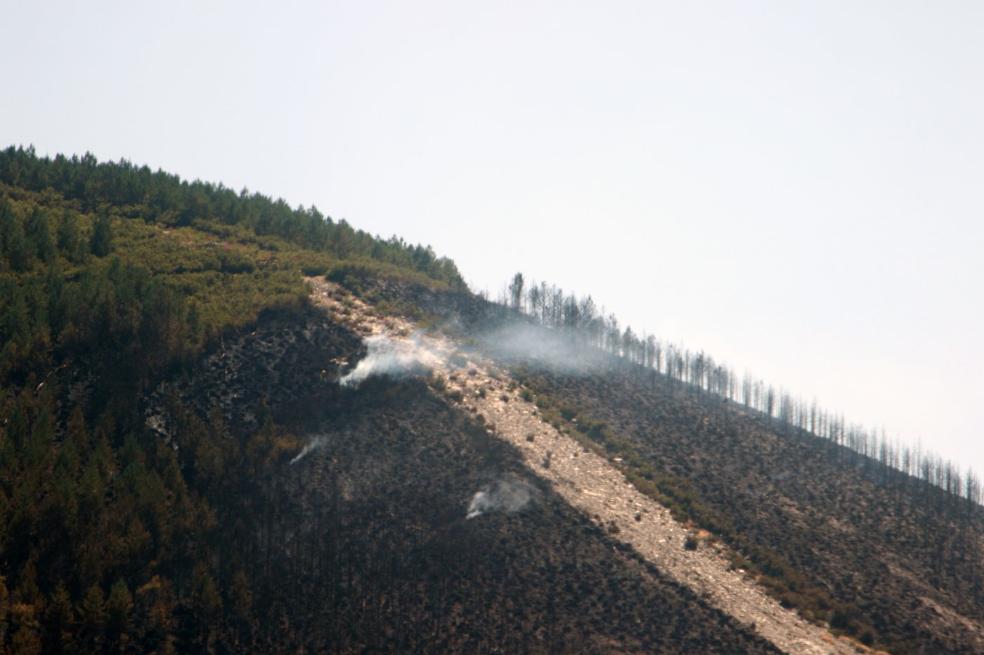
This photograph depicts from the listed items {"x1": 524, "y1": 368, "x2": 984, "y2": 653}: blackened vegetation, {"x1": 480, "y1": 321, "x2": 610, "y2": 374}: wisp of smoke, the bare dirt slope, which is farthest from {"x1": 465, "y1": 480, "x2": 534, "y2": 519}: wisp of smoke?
{"x1": 480, "y1": 321, "x2": 610, "y2": 374}: wisp of smoke

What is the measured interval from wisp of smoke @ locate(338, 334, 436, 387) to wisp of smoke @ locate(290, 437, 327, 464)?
918 cm

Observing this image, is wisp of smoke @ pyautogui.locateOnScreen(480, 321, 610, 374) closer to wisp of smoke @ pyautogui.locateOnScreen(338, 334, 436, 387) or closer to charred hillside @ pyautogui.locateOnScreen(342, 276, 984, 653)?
charred hillside @ pyautogui.locateOnScreen(342, 276, 984, 653)

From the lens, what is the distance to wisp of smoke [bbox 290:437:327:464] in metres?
77.8

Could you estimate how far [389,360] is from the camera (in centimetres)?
9381

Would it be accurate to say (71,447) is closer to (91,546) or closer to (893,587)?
(91,546)

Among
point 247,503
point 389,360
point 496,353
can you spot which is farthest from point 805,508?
point 247,503

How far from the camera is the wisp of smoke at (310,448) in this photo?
3062 inches

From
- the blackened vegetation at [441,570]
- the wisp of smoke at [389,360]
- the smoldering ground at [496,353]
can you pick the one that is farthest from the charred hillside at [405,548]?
the smoldering ground at [496,353]

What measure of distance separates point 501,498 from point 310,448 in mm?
18257

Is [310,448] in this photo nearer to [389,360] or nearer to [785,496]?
[389,360]

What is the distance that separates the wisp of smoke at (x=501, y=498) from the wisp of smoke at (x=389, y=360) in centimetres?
2082

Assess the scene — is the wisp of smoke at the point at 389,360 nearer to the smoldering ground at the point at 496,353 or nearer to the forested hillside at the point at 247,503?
the smoldering ground at the point at 496,353

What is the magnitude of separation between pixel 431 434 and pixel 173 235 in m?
60.8

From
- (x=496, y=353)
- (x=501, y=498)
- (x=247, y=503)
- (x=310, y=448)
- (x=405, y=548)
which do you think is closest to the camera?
(x=405, y=548)
